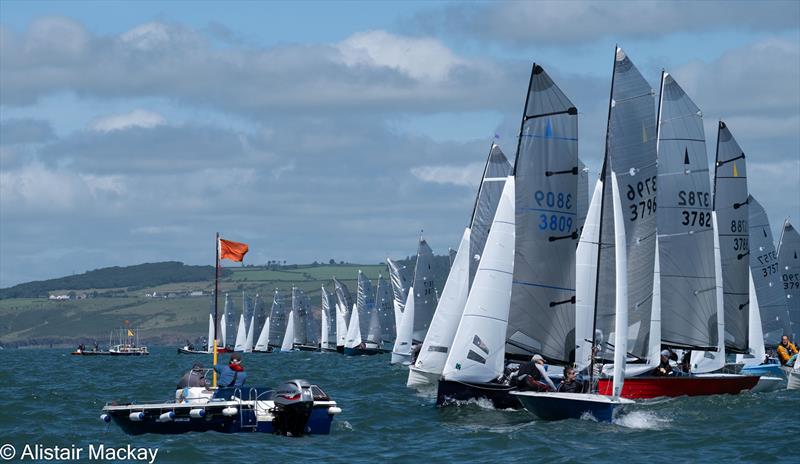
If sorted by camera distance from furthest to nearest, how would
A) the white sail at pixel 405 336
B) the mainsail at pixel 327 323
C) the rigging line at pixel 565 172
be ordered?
1. the mainsail at pixel 327 323
2. the white sail at pixel 405 336
3. the rigging line at pixel 565 172

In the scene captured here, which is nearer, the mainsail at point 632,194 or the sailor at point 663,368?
the mainsail at point 632,194

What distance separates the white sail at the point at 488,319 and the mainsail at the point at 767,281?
2276cm

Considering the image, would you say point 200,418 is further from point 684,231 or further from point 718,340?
point 718,340

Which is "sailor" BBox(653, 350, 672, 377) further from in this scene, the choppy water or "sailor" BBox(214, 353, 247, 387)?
"sailor" BBox(214, 353, 247, 387)

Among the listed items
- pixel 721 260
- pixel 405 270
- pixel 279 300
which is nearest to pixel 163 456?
pixel 721 260

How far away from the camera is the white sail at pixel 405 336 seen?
81250 mm

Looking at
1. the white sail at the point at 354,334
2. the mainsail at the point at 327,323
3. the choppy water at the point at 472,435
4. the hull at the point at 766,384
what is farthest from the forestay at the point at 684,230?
the mainsail at the point at 327,323

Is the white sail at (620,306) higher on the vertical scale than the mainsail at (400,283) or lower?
lower

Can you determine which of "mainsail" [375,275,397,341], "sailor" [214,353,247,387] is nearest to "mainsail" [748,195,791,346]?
"sailor" [214,353,247,387]

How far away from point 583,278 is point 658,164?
22.5 feet

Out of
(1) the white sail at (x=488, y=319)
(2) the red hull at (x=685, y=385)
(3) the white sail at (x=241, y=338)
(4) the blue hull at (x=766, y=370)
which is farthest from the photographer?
(3) the white sail at (x=241, y=338)

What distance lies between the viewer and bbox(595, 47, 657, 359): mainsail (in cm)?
4297

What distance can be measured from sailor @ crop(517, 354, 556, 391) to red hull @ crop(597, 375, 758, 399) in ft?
19.4

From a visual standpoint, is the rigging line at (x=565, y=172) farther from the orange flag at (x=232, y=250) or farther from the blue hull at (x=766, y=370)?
the blue hull at (x=766, y=370)
